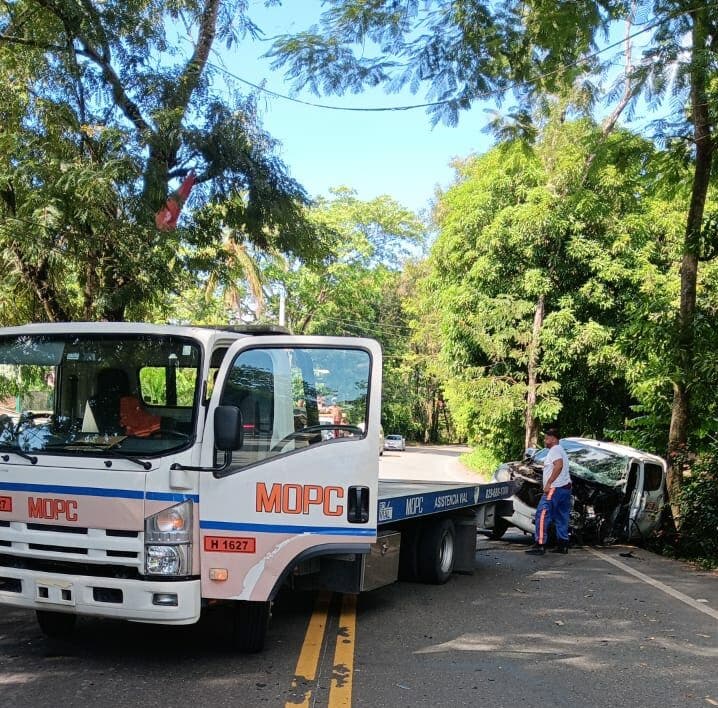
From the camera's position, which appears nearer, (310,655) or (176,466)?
(176,466)

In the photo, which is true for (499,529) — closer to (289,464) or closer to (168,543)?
(289,464)

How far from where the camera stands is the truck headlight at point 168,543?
493 cm

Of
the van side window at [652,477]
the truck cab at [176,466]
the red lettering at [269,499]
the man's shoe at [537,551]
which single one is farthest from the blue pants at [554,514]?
the red lettering at [269,499]

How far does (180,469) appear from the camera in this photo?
5012 mm

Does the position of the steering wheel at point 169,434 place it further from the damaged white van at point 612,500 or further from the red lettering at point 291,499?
the damaged white van at point 612,500

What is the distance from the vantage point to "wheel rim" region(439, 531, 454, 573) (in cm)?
863

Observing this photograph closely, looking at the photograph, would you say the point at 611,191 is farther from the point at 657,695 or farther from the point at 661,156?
the point at 657,695

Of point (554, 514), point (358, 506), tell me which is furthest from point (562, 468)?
point (358, 506)

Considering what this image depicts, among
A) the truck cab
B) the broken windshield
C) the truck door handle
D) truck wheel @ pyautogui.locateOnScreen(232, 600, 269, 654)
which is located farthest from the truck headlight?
the broken windshield

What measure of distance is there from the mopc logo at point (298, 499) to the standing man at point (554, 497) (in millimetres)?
5980

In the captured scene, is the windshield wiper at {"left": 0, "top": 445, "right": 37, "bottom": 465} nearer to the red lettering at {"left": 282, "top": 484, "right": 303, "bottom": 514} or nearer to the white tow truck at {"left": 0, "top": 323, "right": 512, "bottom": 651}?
the white tow truck at {"left": 0, "top": 323, "right": 512, "bottom": 651}

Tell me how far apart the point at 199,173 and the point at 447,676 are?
739 centimetres

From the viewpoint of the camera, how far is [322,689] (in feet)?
16.1

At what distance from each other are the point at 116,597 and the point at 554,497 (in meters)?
7.28
